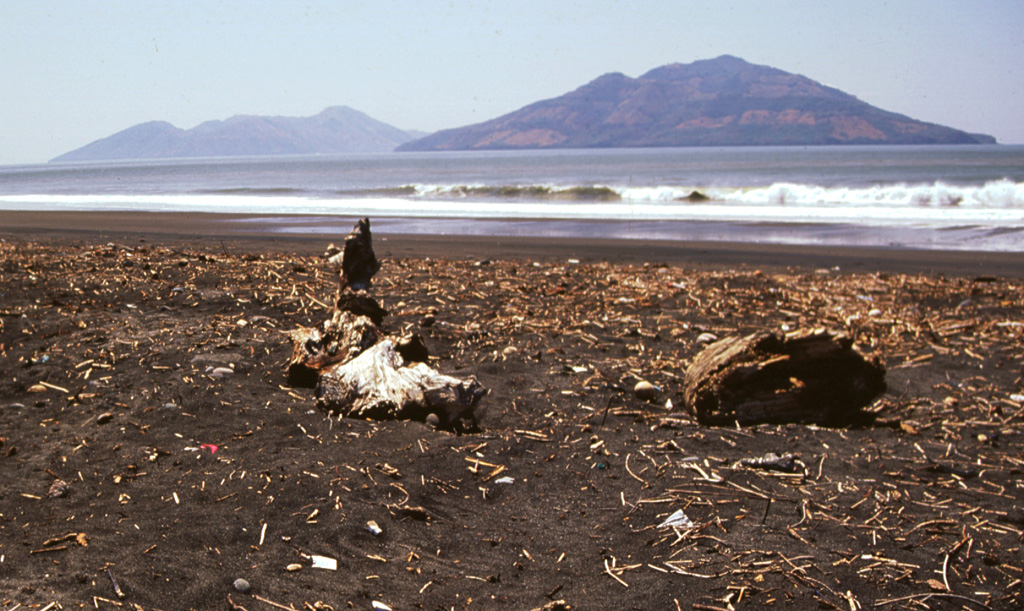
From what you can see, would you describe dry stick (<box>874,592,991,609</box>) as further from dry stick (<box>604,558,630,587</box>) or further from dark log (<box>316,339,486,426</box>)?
dark log (<box>316,339,486,426</box>)

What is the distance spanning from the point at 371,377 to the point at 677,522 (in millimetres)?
1966

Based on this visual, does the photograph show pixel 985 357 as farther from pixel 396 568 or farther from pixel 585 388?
pixel 396 568

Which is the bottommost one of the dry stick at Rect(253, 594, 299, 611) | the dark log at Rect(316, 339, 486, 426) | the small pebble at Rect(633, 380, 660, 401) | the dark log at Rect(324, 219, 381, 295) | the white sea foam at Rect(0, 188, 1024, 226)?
the dry stick at Rect(253, 594, 299, 611)

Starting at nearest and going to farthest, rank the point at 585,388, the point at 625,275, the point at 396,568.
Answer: the point at 396,568, the point at 585,388, the point at 625,275

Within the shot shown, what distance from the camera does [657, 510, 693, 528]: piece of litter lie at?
9.44 feet

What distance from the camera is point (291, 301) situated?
5.90 m

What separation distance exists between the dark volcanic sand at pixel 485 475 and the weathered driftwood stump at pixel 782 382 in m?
0.17

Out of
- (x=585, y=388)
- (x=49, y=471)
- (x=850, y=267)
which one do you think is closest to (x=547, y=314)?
(x=585, y=388)

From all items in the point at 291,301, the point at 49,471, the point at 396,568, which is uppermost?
the point at 291,301

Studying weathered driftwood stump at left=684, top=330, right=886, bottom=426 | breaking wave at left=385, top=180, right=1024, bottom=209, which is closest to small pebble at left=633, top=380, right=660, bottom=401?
weathered driftwood stump at left=684, top=330, right=886, bottom=426

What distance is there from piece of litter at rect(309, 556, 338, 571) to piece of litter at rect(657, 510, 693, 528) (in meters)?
1.35

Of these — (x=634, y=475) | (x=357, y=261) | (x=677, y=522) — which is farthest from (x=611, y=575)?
(x=357, y=261)

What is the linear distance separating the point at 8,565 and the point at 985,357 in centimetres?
623

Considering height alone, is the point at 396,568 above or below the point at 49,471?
below
